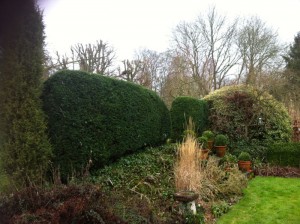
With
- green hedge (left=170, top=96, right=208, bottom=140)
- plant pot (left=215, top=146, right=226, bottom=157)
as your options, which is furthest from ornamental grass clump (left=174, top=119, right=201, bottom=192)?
green hedge (left=170, top=96, right=208, bottom=140)

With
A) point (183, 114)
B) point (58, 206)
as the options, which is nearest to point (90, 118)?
point (58, 206)

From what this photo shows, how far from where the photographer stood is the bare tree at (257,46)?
13.3 m

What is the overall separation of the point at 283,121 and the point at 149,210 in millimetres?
6699

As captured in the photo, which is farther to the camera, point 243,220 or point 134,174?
point 134,174

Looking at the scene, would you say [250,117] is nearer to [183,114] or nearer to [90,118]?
[183,114]

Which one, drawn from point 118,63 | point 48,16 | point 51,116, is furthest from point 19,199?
point 118,63

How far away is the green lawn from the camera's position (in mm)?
3271

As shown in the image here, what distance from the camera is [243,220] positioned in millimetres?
3252

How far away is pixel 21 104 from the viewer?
308cm

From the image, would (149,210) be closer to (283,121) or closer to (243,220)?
(243,220)

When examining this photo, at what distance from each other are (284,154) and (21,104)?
6.45 metres

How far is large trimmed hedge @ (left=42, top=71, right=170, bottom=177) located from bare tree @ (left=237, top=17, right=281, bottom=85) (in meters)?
10.1

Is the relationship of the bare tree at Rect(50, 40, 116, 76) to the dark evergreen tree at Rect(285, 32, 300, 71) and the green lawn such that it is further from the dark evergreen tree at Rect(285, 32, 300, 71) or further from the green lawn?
the dark evergreen tree at Rect(285, 32, 300, 71)

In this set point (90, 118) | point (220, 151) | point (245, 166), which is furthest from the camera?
point (220, 151)
